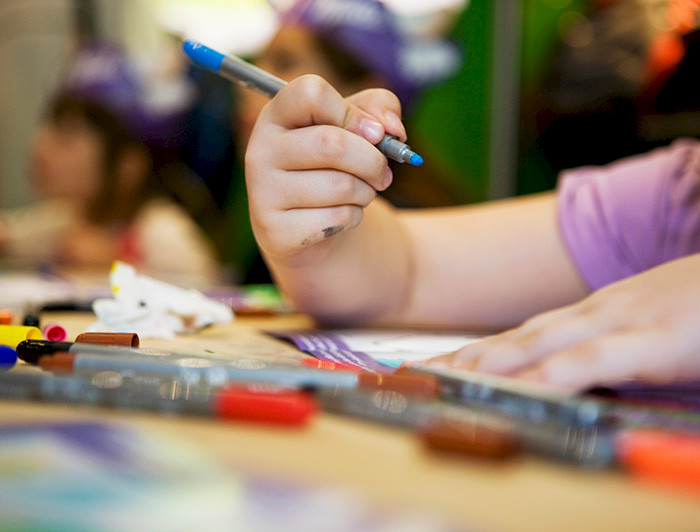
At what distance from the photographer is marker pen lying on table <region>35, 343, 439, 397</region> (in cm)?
23

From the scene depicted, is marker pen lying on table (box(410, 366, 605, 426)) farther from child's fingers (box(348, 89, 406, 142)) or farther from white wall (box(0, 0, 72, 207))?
white wall (box(0, 0, 72, 207))

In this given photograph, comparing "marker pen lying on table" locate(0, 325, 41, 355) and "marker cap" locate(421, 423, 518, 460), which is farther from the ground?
"marker pen lying on table" locate(0, 325, 41, 355)

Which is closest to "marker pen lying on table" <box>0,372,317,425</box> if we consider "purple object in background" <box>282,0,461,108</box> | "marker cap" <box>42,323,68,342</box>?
"marker cap" <box>42,323,68,342</box>

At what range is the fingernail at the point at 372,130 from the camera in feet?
1.14

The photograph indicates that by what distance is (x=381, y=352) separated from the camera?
36 cm

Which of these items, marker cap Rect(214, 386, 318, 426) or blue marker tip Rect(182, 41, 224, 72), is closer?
marker cap Rect(214, 386, 318, 426)

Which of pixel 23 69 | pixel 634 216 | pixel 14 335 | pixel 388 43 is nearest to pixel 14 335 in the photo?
pixel 14 335

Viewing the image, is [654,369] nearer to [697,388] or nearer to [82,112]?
[697,388]

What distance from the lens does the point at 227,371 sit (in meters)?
0.24

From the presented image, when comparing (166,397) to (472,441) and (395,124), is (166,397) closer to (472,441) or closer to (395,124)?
(472,441)

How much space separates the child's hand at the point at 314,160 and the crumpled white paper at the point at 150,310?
0.07m

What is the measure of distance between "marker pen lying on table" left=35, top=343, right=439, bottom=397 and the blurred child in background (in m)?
1.25

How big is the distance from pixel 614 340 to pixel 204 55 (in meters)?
0.28

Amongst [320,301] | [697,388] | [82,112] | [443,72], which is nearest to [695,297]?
[697,388]
